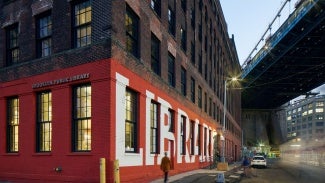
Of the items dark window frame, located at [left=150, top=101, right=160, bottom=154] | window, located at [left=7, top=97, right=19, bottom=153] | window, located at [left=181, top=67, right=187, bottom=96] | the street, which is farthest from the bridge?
window, located at [left=7, top=97, right=19, bottom=153]

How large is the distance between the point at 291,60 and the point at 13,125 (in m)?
57.9

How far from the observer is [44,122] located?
1817 centimetres

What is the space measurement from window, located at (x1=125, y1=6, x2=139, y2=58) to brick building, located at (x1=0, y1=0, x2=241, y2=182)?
0.05 metres

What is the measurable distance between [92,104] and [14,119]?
616 centimetres

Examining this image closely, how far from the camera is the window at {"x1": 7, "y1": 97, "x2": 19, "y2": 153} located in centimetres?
1974

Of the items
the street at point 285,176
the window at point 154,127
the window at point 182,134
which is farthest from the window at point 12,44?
the street at point 285,176

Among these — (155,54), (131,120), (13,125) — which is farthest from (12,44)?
(131,120)

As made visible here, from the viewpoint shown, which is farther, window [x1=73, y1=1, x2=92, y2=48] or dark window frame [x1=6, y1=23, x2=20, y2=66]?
dark window frame [x1=6, y1=23, x2=20, y2=66]

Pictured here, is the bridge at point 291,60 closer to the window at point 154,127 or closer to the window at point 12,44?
the window at point 154,127

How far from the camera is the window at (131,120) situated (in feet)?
58.1

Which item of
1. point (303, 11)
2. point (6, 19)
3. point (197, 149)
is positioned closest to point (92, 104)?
point (6, 19)

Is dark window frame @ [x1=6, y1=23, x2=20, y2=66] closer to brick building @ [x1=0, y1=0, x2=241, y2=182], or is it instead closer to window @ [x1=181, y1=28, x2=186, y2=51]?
brick building @ [x1=0, y1=0, x2=241, y2=182]

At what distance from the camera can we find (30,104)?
61.5 ft

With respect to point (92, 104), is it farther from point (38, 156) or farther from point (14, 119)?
point (14, 119)
